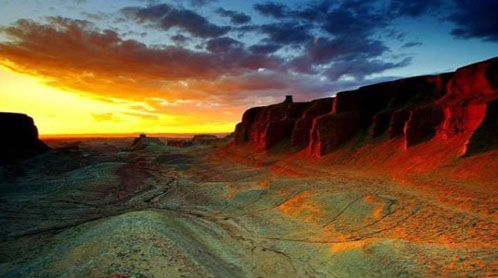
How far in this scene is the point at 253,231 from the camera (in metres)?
26.2

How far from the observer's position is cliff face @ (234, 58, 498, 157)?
3603cm

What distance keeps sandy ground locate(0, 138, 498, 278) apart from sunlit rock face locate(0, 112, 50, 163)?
131 ft

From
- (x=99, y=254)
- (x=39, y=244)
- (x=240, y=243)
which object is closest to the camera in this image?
(x=99, y=254)

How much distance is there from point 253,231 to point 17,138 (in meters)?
80.1

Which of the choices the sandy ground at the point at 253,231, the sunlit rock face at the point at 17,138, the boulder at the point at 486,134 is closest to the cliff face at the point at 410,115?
the boulder at the point at 486,134

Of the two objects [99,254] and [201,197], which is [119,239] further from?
A: [201,197]

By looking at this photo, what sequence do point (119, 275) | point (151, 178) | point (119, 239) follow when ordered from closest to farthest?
point (119, 275) < point (119, 239) < point (151, 178)

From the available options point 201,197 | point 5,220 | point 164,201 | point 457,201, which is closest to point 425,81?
point 457,201

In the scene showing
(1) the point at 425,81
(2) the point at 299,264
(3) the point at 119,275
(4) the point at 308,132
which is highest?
(1) the point at 425,81

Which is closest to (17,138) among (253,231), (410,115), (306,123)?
(306,123)

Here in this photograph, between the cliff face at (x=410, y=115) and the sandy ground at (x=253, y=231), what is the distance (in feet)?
30.5

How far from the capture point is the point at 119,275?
1524 centimetres

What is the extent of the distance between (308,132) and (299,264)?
150ft

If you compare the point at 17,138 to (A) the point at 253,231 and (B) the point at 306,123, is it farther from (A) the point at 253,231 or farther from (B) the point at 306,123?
(A) the point at 253,231
